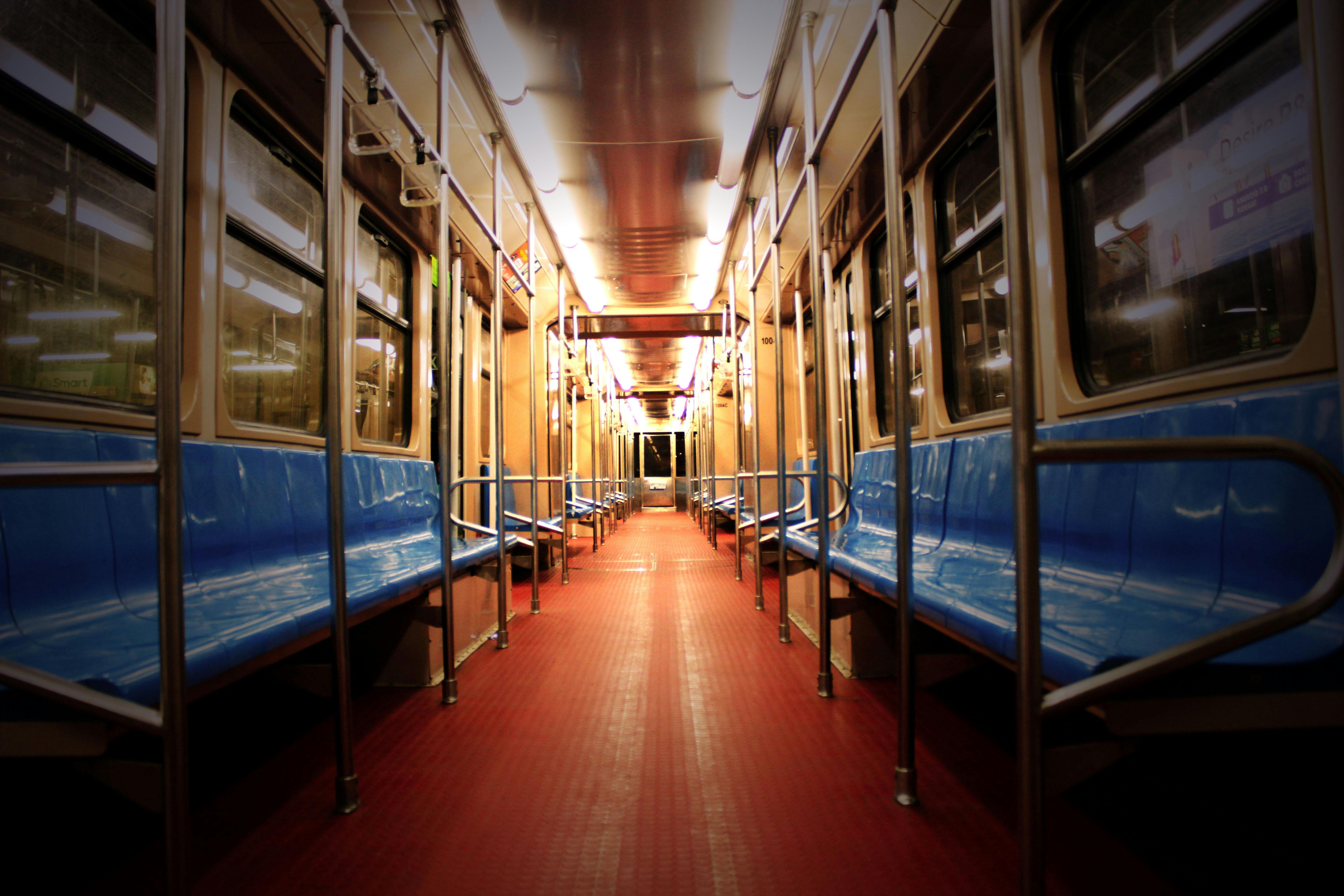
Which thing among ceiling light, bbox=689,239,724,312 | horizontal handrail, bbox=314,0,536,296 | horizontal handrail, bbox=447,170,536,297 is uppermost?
ceiling light, bbox=689,239,724,312

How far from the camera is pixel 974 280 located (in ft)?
10.5

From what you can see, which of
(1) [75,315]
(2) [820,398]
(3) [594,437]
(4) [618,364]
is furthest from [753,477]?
(4) [618,364]

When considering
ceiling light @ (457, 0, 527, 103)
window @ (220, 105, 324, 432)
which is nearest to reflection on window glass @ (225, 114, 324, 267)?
window @ (220, 105, 324, 432)

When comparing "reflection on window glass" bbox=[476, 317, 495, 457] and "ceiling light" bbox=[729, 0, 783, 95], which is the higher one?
"ceiling light" bbox=[729, 0, 783, 95]

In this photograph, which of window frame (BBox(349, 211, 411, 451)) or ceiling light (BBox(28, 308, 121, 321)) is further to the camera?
window frame (BBox(349, 211, 411, 451))

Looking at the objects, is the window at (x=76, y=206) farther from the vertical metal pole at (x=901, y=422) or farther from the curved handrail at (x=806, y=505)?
the curved handrail at (x=806, y=505)

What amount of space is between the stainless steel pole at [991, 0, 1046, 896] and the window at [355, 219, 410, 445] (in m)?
3.33

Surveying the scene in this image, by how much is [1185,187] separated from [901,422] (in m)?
1.13

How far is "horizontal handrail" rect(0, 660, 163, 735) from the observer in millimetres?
830

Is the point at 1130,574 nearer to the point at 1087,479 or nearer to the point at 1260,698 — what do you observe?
the point at 1087,479

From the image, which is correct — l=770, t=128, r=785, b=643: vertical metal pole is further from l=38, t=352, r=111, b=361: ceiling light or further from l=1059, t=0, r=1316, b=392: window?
l=38, t=352, r=111, b=361: ceiling light

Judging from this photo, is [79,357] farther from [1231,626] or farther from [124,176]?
[1231,626]

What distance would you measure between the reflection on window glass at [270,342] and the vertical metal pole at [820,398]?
216 centimetres

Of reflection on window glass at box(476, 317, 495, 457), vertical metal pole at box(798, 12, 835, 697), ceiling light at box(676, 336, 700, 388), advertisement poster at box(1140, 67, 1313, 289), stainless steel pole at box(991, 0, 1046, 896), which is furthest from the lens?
ceiling light at box(676, 336, 700, 388)
